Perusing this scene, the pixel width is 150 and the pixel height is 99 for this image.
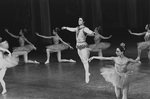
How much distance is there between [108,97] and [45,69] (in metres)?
4.49

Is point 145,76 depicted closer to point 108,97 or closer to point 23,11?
point 108,97

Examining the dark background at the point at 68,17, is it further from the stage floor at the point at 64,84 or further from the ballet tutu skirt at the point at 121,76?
the ballet tutu skirt at the point at 121,76

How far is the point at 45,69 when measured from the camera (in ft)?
34.7

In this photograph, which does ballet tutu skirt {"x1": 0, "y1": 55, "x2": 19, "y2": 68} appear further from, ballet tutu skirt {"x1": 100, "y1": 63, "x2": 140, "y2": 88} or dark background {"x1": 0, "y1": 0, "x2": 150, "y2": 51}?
dark background {"x1": 0, "y1": 0, "x2": 150, "y2": 51}

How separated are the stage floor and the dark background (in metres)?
5.52

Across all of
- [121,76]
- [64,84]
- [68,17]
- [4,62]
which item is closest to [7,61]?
[4,62]

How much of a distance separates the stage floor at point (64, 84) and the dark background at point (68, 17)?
5517mm

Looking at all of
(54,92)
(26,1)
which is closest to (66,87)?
(54,92)

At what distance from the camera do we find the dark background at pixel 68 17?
1605 cm

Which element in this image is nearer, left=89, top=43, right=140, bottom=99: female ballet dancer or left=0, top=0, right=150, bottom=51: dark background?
left=89, top=43, right=140, bottom=99: female ballet dancer

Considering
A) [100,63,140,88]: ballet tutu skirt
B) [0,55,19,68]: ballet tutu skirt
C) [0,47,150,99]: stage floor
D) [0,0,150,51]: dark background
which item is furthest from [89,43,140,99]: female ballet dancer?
[0,0,150,51]: dark background

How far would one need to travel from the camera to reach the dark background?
16.0 meters

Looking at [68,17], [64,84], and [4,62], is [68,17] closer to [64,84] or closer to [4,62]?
[64,84]

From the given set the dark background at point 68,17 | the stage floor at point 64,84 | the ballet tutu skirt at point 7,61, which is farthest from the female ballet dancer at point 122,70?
the dark background at point 68,17
